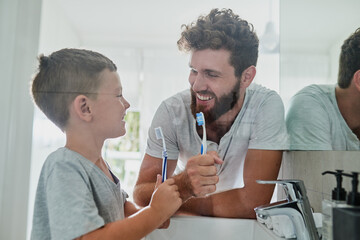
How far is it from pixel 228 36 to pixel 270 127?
0.31m

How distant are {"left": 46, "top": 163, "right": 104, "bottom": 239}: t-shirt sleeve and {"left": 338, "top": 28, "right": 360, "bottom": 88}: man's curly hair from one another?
719 millimetres

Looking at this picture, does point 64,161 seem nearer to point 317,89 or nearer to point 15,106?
point 15,106

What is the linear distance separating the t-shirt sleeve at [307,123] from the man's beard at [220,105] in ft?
0.59

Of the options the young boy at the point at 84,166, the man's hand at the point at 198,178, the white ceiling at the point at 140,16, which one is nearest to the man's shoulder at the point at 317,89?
the white ceiling at the point at 140,16

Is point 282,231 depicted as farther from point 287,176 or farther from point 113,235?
point 113,235

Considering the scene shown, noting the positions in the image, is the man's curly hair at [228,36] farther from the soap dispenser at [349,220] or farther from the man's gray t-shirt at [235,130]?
the soap dispenser at [349,220]

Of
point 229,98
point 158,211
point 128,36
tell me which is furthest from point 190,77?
point 158,211

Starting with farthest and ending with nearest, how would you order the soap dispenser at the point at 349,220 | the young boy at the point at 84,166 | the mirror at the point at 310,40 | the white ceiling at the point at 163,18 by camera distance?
the white ceiling at the point at 163,18, the mirror at the point at 310,40, the young boy at the point at 84,166, the soap dispenser at the point at 349,220

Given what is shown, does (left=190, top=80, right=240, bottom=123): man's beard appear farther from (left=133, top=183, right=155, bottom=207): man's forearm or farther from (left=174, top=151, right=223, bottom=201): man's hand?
(left=133, top=183, right=155, bottom=207): man's forearm

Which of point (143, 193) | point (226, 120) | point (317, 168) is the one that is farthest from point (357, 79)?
point (143, 193)

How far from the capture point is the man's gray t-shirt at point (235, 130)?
93 centimetres

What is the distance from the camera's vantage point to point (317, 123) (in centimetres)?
90

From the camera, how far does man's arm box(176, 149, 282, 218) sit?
923mm

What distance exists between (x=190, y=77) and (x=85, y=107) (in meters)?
0.32
